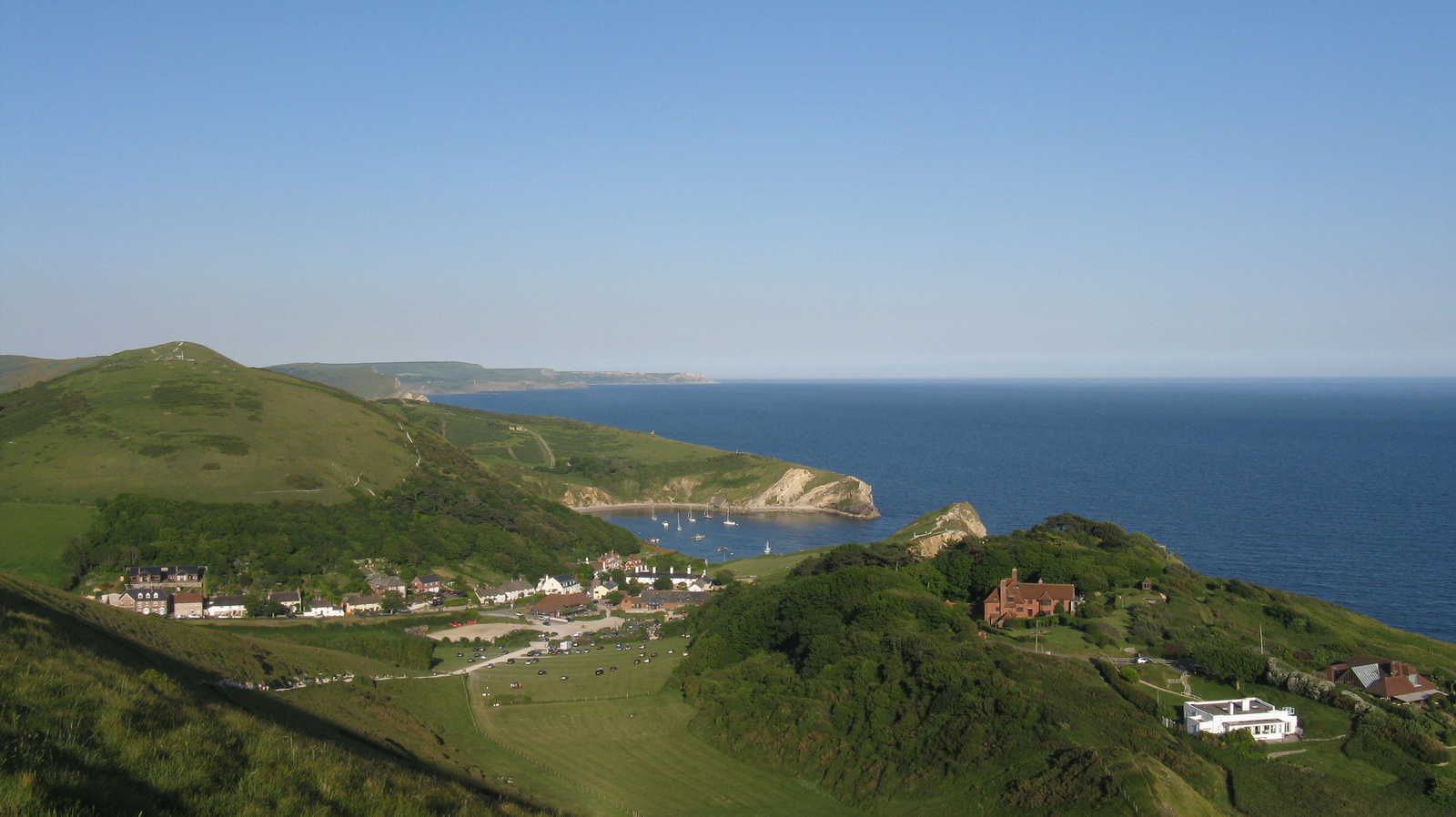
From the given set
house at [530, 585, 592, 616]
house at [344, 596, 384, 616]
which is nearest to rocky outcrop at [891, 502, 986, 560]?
house at [530, 585, 592, 616]

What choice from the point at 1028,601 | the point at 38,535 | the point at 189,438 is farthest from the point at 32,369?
the point at 1028,601

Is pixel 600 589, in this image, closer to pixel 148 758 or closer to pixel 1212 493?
pixel 148 758

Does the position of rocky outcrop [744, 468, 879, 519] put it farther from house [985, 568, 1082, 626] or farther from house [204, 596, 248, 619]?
house [204, 596, 248, 619]

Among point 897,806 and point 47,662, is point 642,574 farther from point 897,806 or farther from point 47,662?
point 47,662

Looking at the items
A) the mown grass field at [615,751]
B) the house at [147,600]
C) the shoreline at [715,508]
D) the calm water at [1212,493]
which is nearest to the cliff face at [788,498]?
the shoreline at [715,508]

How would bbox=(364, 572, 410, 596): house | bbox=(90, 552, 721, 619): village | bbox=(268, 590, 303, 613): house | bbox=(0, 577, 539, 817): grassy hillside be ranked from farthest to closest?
bbox=(364, 572, 410, 596): house → bbox=(268, 590, 303, 613): house → bbox=(90, 552, 721, 619): village → bbox=(0, 577, 539, 817): grassy hillside

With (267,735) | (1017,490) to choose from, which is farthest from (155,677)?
(1017,490)

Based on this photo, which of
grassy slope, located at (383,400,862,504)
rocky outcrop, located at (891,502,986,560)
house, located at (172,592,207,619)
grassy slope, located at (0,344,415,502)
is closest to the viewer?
house, located at (172,592,207,619)
